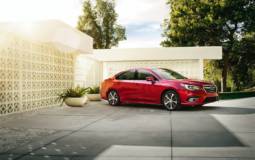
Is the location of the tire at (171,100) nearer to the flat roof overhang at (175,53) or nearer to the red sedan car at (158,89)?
the red sedan car at (158,89)

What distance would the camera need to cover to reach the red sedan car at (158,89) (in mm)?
12547

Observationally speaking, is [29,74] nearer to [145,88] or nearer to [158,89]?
[145,88]

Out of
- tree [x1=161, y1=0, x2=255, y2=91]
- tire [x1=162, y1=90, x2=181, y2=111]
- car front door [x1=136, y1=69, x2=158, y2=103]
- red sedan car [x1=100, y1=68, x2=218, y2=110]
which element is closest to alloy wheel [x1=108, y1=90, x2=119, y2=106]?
red sedan car [x1=100, y1=68, x2=218, y2=110]

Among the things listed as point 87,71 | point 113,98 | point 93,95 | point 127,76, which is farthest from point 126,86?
point 87,71

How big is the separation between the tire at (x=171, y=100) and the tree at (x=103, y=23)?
4057cm

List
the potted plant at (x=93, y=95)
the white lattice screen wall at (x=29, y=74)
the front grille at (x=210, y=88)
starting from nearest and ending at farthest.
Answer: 1. the white lattice screen wall at (x=29, y=74)
2. the front grille at (x=210, y=88)
3. the potted plant at (x=93, y=95)

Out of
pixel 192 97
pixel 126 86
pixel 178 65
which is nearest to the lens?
pixel 192 97

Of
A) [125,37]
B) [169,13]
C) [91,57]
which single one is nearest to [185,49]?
[91,57]

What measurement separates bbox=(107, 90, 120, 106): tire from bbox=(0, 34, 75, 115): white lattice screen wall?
86.2 inches

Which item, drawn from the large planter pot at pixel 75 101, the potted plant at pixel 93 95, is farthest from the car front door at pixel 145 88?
the potted plant at pixel 93 95

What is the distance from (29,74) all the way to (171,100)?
487 centimetres

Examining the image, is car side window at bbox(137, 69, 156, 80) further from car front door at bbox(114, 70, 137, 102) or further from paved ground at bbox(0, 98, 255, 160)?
paved ground at bbox(0, 98, 255, 160)

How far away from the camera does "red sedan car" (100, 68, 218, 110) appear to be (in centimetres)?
1255

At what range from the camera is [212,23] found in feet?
110
